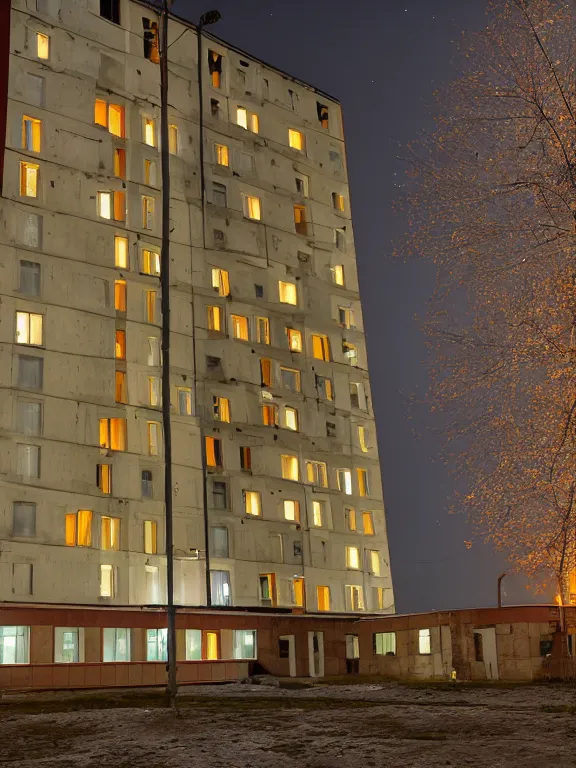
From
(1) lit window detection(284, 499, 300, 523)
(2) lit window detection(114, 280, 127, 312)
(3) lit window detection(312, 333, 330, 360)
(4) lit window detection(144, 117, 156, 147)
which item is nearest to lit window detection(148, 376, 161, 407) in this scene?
(2) lit window detection(114, 280, 127, 312)

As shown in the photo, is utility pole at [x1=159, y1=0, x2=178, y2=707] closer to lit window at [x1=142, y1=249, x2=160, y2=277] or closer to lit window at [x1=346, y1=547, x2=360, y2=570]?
lit window at [x1=142, y1=249, x2=160, y2=277]

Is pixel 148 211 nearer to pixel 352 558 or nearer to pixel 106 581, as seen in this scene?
pixel 106 581

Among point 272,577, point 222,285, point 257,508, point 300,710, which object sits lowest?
point 300,710

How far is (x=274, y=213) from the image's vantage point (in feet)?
236

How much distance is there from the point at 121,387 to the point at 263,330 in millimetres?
12088

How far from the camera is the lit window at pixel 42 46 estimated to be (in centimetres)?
6219

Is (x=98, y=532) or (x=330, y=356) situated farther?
(x=330, y=356)

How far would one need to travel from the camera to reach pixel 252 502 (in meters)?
64.1

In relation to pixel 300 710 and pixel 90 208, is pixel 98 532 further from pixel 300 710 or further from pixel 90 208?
pixel 300 710

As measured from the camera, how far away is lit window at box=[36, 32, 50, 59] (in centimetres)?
6219

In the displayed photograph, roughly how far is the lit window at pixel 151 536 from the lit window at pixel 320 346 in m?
18.3

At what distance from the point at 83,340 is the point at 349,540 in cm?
2182

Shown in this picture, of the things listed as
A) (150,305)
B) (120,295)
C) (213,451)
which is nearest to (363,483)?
(213,451)

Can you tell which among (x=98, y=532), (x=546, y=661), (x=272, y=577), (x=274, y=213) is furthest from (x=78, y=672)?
(x=274, y=213)
